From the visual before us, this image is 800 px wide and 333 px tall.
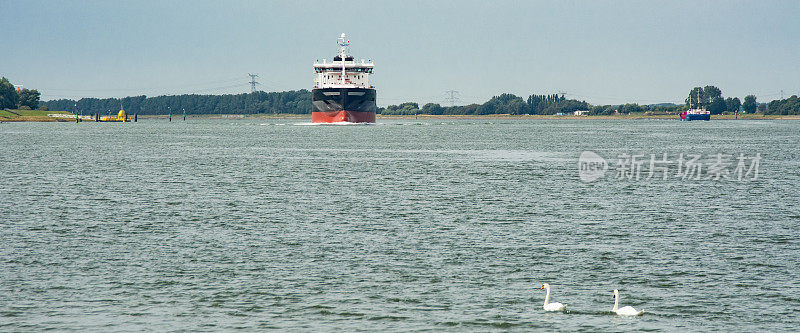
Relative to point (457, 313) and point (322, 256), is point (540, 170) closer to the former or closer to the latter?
point (322, 256)

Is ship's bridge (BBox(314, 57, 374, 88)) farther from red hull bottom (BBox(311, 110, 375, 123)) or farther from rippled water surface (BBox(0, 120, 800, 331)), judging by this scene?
rippled water surface (BBox(0, 120, 800, 331))

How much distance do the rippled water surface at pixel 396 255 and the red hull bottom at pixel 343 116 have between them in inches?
4380

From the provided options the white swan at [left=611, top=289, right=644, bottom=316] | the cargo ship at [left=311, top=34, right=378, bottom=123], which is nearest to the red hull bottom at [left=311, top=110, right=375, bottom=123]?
the cargo ship at [left=311, top=34, right=378, bottom=123]

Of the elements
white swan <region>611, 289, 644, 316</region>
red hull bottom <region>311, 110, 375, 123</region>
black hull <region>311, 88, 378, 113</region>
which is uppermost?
black hull <region>311, 88, 378, 113</region>

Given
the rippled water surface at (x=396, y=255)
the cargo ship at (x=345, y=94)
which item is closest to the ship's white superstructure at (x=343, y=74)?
the cargo ship at (x=345, y=94)

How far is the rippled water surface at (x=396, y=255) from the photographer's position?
61.4ft

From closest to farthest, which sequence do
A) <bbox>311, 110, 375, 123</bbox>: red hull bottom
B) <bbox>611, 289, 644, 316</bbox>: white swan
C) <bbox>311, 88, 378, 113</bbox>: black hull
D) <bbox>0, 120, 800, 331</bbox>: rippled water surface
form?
1. <bbox>611, 289, 644, 316</bbox>: white swan
2. <bbox>0, 120, 800, 331</bbox>: rippled water surface
3. <bbox>311, 88, 378, 113</bbox>: black hull
4. <bbox>311, 110, 375, 123</bbox>: red hull bottom

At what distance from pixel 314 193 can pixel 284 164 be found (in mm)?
24300

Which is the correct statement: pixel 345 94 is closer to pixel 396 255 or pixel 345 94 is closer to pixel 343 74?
pixel 343 74

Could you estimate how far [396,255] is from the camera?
2536cm

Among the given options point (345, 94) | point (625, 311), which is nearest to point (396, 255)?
point (625, 311)

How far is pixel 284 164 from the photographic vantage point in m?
67.8

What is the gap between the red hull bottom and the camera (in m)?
161

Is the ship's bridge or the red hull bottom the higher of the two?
the ship's bridge
